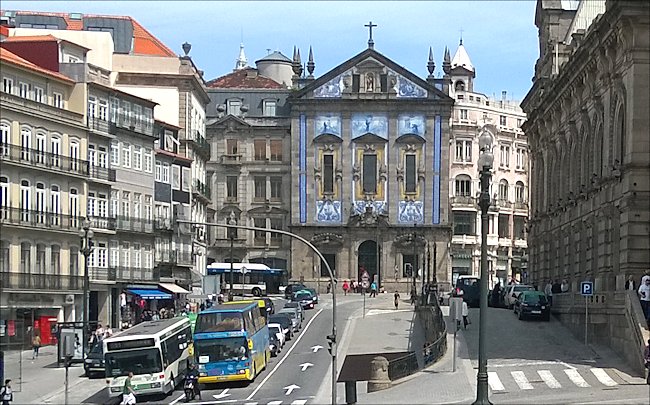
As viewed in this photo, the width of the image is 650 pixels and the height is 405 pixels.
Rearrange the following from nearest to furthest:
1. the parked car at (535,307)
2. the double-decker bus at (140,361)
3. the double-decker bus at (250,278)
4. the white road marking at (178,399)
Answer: the double-decker bus at (140,361)
the white road marking at (178,399)
the parked car at (535,307)
the double-decker bus at (250,278)

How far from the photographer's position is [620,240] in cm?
5109

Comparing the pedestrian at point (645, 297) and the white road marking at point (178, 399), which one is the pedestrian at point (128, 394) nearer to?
the white road marking at point (178, 399)

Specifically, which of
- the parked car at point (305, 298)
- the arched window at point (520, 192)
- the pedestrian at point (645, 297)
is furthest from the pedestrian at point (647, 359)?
the arched window at point (520, 192)

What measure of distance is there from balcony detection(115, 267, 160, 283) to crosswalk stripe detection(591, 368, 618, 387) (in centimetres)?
3480

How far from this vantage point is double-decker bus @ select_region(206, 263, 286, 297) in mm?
100825

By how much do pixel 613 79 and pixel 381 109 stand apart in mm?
58281

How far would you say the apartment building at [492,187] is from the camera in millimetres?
131375

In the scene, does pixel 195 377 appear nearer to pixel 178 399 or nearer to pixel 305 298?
pixel 178 399

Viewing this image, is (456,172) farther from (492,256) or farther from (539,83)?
(539,83)

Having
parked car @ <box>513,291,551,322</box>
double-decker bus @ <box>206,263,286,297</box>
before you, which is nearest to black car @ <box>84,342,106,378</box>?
parked car @ <box>513,291,551,322</box>

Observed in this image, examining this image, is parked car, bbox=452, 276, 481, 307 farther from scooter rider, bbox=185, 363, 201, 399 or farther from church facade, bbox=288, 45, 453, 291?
scooter rider, bbox=185, 363, 201, 399

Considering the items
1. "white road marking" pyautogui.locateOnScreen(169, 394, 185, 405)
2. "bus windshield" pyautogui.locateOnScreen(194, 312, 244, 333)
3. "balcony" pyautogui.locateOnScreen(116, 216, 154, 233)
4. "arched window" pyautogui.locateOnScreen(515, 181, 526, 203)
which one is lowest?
"white road marking" pyautogui.locateOnScreen(169, 394, 185, 405)

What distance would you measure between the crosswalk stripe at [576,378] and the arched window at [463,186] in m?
87.5

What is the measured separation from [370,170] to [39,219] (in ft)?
172
